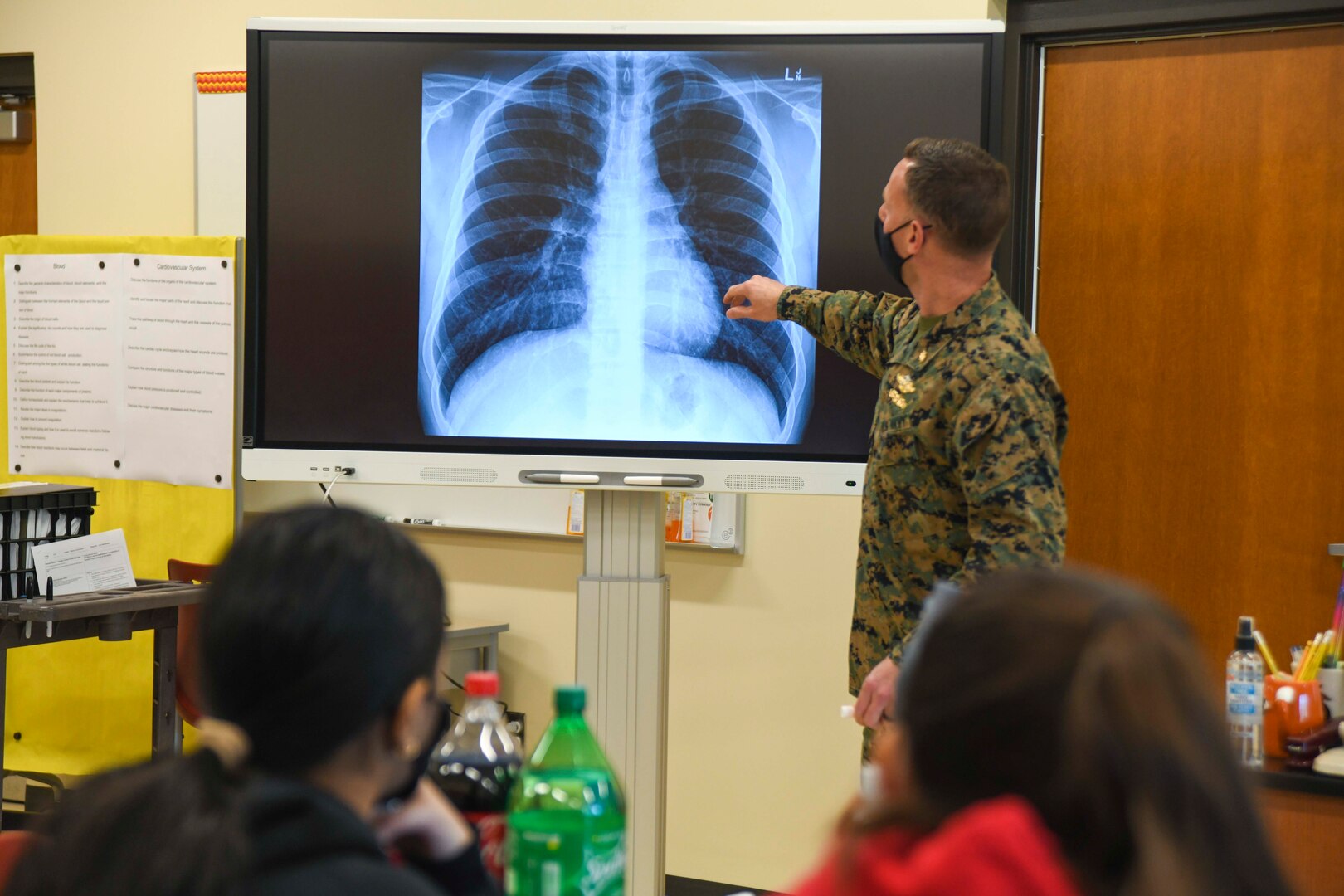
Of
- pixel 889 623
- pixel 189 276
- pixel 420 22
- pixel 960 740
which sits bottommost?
pixel 889 623

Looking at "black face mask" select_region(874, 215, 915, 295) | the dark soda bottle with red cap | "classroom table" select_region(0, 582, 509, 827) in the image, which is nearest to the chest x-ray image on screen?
"black face mask" select_region(874, 215, 915, 295)

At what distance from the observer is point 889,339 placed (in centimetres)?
225

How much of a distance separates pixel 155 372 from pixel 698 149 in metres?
1.93

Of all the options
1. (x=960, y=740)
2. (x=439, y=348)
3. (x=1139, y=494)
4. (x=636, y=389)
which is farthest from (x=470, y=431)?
(x=960, y=740)

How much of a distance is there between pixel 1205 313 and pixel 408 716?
8.95 feet

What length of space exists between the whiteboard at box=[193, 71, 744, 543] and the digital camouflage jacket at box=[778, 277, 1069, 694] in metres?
1.76

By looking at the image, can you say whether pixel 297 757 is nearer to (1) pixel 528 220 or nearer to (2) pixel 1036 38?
(1) pixel 528 220

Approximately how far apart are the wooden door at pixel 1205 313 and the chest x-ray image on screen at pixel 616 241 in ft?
3.36

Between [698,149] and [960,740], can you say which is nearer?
[960,740]

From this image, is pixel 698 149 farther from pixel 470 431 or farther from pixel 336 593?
pixel 336 593

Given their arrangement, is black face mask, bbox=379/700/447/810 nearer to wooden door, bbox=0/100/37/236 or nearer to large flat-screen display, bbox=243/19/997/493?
large flat-screen display, bbox=243/19/997/493

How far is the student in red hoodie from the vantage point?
0.63 m

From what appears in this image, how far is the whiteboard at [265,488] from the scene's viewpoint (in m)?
3.78

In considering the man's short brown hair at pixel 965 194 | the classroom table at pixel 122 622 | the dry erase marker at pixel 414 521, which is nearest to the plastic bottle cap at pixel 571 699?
the man's short brown hair at pixel 965 194
